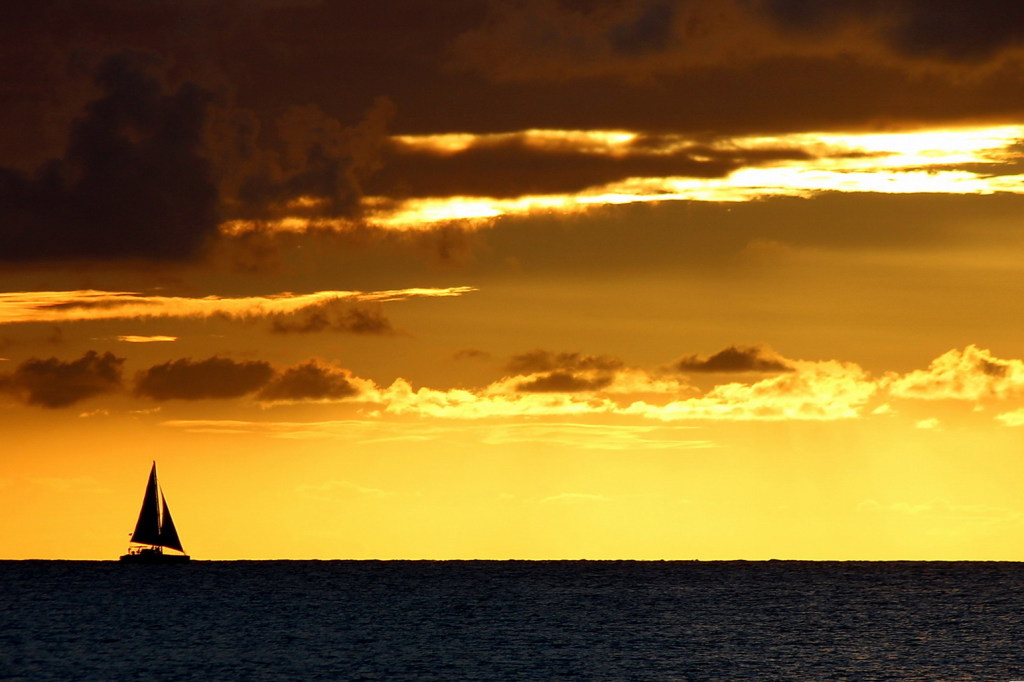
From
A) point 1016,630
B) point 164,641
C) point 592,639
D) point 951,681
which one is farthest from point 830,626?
point 164,641

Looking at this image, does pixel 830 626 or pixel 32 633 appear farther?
pixel 830 626

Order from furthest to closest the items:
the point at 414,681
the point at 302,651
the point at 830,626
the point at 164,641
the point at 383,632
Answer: the point at 830,626 → the point at 383,632 → the point at 164,641 → the point at 302,651 → the point at 414,681

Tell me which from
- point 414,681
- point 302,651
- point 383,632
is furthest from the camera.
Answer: point 383,632

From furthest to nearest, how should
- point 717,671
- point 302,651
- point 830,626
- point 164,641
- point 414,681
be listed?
1. point 830,626
2. point 164,641
3. point 302,651
4. point 717,671
5. point 414,681

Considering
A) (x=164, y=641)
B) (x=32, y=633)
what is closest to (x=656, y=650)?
(x=164, y=641)

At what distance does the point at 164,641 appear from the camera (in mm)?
161750

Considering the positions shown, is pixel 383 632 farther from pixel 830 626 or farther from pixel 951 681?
pixel 951 681

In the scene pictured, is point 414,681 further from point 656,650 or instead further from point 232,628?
point 232,628

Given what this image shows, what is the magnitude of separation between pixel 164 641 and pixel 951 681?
82.4 metres

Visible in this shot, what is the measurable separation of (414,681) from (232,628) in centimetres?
6690

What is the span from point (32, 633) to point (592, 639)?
205 feet

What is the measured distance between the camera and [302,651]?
148 metres

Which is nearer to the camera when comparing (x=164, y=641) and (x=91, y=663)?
(x=91, y=663)

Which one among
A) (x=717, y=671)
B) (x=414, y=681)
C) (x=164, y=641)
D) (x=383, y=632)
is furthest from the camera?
A: (x=383, y=632)
